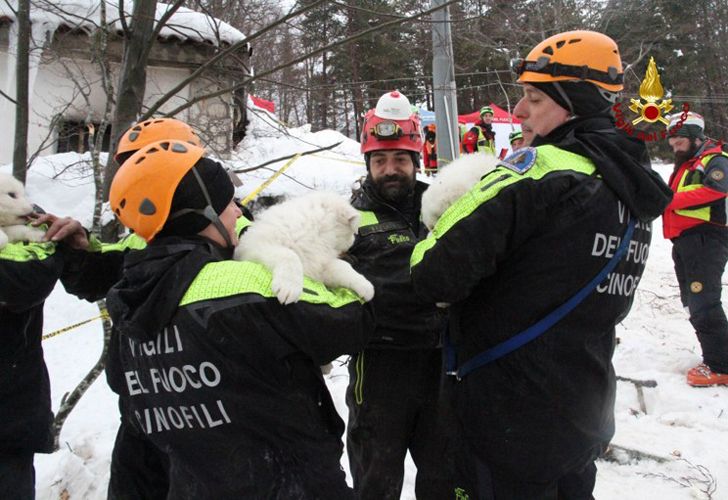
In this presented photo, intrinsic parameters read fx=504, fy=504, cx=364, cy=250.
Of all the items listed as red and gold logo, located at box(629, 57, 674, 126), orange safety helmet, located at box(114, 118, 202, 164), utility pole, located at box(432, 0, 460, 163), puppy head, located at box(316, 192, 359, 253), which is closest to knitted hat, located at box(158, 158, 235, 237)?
puppy head, located at box(316, 192, 359, 253)

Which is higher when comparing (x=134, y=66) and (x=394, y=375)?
(x=134, y=66)

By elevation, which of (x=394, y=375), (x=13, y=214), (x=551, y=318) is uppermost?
(x=13, y=214)

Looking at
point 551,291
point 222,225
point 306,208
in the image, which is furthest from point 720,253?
point 222,225

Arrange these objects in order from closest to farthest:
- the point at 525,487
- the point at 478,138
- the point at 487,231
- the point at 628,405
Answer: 1. the point at 487,231
2. the point at 525,487
3. the point at 628,405
4. the point at 478,138

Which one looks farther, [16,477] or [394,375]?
[394,375]

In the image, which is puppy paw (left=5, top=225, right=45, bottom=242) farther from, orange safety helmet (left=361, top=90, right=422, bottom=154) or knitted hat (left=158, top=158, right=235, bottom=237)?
orange safety helmet (left=361, top=90, right=422, bottom=154)

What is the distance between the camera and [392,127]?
110 inches

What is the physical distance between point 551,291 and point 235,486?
124 centimetres

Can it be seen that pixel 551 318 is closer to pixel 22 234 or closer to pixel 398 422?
pixel 398 422

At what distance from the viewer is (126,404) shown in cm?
184

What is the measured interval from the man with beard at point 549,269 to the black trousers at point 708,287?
385 cm

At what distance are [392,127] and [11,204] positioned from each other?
6.13 ft

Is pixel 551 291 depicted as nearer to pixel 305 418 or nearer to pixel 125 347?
pixel 305 418

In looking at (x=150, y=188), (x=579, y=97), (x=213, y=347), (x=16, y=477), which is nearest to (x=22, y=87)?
(x=16, y=477)
